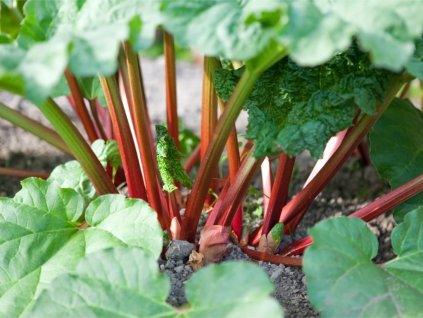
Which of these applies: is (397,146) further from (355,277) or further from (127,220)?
(127,220)

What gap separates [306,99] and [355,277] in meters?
0.35

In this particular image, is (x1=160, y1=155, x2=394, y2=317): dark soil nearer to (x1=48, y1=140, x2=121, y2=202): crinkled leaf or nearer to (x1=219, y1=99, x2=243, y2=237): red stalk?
(x1=219, y1=99, x2=243, y2=237): red stalk

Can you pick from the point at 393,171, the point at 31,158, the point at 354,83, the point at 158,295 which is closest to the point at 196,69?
the point at 31,158

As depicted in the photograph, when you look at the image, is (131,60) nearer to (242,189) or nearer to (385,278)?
(242,189)

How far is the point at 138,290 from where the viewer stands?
1.01 m

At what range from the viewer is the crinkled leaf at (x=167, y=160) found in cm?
134

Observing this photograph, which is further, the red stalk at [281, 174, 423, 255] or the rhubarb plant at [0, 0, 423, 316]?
the red stalk at [281, 174, 423, 255]

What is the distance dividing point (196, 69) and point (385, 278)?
252 centimetres

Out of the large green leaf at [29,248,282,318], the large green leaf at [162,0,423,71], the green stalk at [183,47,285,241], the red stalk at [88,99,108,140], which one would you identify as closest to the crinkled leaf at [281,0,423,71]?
the large green leaf at [162,0,423,71]

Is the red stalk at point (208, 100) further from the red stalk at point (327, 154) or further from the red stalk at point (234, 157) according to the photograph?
the red stalk at point (327, 154)

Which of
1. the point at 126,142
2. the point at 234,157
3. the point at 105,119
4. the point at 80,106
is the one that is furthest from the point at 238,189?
the point at 105,119

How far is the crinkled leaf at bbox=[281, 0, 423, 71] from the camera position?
0.88 m

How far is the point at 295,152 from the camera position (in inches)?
45.3

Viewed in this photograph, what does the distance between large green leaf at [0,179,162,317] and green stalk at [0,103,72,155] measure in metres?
0.18
